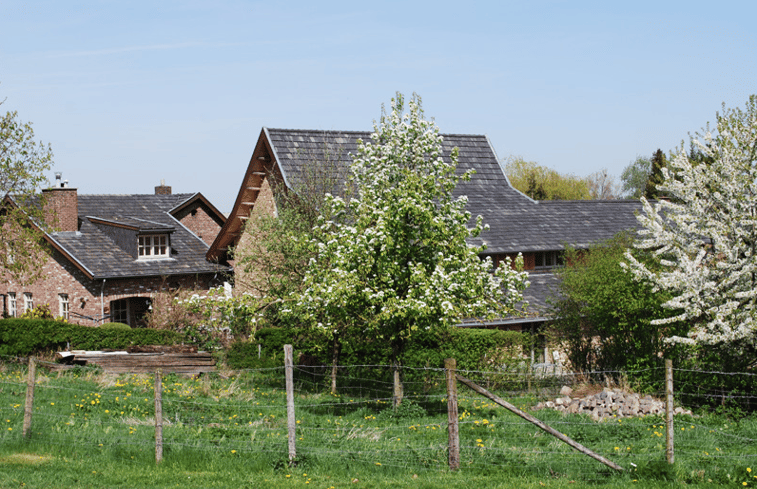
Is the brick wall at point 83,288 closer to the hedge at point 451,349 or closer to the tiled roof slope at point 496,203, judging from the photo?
the tiled roof slope at point 496,203

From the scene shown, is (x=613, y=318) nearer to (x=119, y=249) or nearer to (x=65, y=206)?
(x=119, y=249)

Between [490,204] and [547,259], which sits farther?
[490,204]

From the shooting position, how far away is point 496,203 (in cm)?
3238

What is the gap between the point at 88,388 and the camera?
1712 centimetres

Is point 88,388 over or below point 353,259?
below

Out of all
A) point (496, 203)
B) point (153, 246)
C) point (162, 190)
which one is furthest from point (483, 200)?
point (162, 190)

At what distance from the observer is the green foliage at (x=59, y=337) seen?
2448cm

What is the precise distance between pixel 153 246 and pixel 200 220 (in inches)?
459

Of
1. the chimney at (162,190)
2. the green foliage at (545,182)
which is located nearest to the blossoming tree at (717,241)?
the chimney at (162,190)

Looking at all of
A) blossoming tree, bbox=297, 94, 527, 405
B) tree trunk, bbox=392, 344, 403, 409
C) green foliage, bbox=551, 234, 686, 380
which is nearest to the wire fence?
tree trunk, bbox=392, 344, 403, 409

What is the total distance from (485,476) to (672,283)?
8566mm

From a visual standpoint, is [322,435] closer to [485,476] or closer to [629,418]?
[485,476]

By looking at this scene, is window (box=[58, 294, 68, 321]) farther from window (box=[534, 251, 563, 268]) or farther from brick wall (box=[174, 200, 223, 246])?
window (box=[534, 251, 563, 268])

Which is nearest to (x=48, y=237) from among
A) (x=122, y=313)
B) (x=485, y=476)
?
(x=122, y=313)
